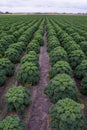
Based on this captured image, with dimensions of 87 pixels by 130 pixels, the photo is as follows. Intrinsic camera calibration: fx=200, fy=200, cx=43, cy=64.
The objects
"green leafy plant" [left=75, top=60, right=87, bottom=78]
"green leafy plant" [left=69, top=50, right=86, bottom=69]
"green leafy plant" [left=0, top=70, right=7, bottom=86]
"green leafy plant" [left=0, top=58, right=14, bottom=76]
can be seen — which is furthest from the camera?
"green leafy plant" [left=69, top=50, right=86, bottom=69]

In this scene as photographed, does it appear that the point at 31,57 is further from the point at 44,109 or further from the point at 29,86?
the point at 44,109

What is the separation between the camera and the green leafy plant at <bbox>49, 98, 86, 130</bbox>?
21.8 ft

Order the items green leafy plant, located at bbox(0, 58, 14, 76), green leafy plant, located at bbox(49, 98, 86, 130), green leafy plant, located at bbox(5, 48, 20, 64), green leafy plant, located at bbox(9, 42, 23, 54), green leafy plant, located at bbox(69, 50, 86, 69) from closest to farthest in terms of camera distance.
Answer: green leafy plant, located at bbox(49, 98, 86, 130) < green leafy plant, located at bbox(0, 58, 14, 76) < green leafy plant, located at bbox(69, 50, 86, 69) < green leafy plant, located at bbox(5, 48, 20, 64) < green leafy plant, located at bbox(9, 42, 23, 54)

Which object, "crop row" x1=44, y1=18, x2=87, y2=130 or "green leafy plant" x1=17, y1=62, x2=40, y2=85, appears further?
"green leafy plant" x1=17, y1=62, x2=40, y2=85

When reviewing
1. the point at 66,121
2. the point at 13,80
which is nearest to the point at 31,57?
the point at 13,80

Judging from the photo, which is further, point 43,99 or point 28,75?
point 28,75

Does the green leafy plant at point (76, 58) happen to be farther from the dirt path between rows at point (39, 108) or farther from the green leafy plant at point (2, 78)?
the green leafy plant at point (2, 78)

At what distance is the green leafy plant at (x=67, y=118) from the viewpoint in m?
6.64

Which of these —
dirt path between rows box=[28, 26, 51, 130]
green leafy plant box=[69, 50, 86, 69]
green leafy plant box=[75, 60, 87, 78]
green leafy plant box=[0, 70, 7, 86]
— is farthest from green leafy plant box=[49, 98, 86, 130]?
green leafy plant box=[69, 50, 86, 69]

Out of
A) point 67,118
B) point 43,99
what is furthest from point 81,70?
point 67,118

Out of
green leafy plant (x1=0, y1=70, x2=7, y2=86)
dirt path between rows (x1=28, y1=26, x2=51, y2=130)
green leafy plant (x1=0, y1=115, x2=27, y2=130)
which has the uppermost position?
green leafy plant (x1=0, y1=115, x2=27, y2=130)

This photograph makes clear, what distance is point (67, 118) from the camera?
6645mm

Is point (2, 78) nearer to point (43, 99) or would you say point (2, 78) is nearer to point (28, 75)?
point (28, 75)

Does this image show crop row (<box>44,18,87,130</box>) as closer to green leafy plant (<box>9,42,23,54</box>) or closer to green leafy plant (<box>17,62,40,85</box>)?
green leafy plant (<box>17,62,40,85</box>)
